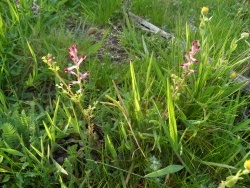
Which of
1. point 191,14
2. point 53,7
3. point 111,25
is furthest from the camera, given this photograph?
point 191,14

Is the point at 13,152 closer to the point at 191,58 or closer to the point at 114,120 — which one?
the point at 114,120

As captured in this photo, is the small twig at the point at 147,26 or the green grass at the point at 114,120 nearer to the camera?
the green grass at the point at 114,120

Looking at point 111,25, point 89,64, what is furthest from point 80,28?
point 89,64

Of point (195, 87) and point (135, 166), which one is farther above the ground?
point (195, 87)

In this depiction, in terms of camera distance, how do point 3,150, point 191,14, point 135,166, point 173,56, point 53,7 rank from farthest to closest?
1. point 191,14
2. point 53,7
3. point 173,56
4. point 135,166
5. point 3,150

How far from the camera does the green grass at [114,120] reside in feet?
5.13

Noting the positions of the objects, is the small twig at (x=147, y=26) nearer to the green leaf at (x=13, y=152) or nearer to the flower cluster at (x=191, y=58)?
the flower cluster at (x=191, y=58)

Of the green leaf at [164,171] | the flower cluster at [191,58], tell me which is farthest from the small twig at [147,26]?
the green leaf at [164,171]

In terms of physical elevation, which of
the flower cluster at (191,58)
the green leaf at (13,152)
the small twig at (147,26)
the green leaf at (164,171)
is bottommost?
the green leaf at (13,152)

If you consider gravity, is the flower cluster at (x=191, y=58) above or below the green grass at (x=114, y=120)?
above

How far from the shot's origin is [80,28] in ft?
8.32

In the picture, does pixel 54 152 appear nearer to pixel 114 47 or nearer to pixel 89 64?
pixel 89 64

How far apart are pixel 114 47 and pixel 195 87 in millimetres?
834

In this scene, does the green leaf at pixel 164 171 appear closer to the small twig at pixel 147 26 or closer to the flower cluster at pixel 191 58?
the flower cluster at pixel 191 58
